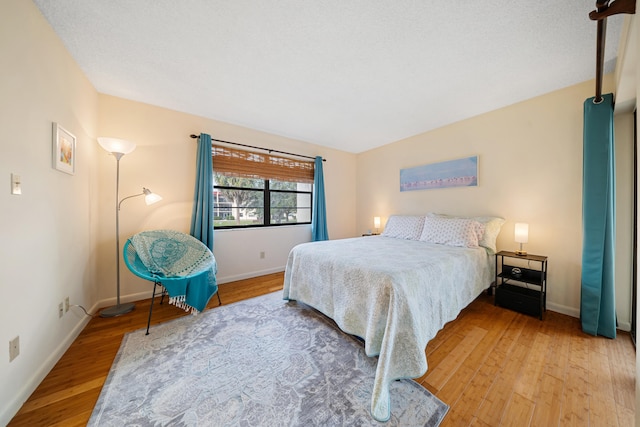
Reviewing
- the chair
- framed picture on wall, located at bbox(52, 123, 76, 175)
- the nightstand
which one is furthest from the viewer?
the nightstand

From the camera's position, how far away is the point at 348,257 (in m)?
1.97

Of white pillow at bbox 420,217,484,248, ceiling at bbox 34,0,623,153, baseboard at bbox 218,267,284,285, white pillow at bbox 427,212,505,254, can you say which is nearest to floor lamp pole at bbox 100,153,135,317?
ceiling at bbox 34,0,623,153

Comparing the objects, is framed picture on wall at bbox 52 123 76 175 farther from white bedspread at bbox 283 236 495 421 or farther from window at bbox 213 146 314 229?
white bedspread at bbox 283 236 495 421

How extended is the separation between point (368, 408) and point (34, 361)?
2092mm

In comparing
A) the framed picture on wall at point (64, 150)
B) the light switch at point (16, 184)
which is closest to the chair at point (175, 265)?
the framed picture on wall at point (64, 150)

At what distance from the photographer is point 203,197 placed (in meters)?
2.90

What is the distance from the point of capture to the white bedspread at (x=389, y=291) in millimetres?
1329

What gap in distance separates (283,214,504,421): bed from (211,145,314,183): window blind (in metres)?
1.65

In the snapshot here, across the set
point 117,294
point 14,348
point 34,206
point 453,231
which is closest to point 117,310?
point 117,294

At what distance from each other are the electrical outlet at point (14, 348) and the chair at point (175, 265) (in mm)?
665

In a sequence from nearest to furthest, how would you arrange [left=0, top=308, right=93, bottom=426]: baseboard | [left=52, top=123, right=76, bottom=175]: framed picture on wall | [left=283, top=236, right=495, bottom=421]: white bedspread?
[left=0, top=308, right=93, bottom=426]: baseboard
[left=283, top=236, right=495, bottom=421]: white bedspread
[left=52, top=123, right=76, bottom=175]: framed picture on wall

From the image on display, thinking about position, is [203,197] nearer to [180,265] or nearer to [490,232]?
[180,265]

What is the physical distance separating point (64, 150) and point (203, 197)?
4.32 ft

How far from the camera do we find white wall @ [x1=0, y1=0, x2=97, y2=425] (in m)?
1.14
